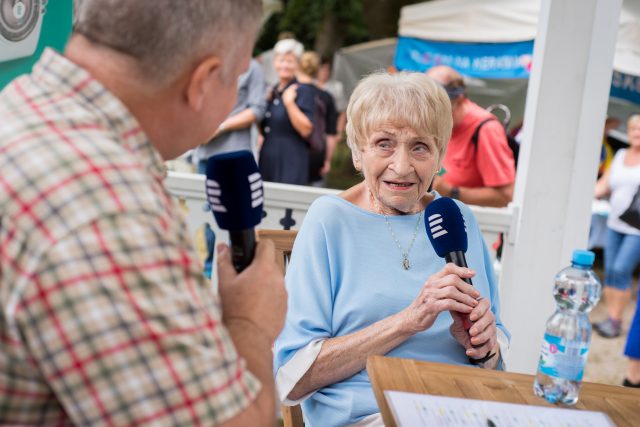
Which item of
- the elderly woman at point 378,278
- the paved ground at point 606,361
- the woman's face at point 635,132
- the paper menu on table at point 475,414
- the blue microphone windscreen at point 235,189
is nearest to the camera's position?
the blue microphone windscreen at point 235,189

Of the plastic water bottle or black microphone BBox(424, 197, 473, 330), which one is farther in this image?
black microphone BBox(424, 197, 473, 330)

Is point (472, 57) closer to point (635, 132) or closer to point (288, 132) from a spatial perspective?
point (635, 132)

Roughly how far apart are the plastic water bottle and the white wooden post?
136cm

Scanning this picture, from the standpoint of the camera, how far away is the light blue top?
199cm

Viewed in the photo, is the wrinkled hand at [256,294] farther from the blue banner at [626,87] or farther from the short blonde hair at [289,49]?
the blue banner at [626,87]

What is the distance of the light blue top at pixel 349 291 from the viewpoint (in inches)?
78.4

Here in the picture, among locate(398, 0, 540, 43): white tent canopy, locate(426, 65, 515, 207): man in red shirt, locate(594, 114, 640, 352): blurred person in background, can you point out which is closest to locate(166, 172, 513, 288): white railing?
locate(426, 65, 515, 207): man in red shirt

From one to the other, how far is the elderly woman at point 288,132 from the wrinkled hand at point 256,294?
14.6 ft

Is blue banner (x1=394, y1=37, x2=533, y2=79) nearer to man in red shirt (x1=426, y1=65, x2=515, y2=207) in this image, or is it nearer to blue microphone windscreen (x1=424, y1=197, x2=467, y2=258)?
man in red shirt (x1=426, y1=65, x2=515, y2=207)

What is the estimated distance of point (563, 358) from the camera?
1701mm

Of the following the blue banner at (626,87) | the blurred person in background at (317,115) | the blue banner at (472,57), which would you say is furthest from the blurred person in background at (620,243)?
the blurred person in background at (317,115)

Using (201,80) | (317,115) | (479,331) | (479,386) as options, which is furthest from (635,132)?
(201,80)

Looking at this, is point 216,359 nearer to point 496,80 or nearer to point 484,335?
point 484,335

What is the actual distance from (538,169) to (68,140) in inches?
102
